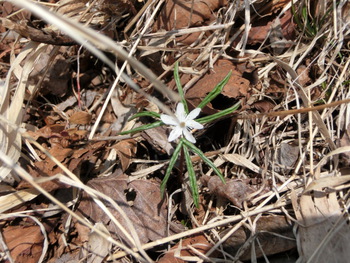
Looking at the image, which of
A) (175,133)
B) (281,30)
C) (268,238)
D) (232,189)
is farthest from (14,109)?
(281,30)

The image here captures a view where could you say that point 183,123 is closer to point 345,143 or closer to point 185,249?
point 185,249

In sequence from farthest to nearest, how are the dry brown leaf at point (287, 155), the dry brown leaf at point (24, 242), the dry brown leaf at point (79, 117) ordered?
the dry brown leaf at point (79, 117) → the dry brown leaf at point (287, 155) → the dry brown leaf at point (24, 242)

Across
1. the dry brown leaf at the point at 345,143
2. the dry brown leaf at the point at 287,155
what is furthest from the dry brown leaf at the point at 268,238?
the dry brown leaf at the point at 345,143

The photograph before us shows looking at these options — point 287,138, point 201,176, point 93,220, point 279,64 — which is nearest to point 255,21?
point 279,64

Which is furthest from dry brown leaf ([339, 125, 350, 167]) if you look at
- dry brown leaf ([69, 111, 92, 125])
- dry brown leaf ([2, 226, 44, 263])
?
dry brown leaf ([2, 226, 44, 263])

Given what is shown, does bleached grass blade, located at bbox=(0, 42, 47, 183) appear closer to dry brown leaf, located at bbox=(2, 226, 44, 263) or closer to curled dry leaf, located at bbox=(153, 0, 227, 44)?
dry brown leaf, located at bbox=(2, 226, 44, 263)

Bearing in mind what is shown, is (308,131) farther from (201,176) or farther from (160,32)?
(160,32)

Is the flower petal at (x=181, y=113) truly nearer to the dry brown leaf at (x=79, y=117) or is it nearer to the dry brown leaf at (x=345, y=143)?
the dry brown leaf at (x=79, y=117)

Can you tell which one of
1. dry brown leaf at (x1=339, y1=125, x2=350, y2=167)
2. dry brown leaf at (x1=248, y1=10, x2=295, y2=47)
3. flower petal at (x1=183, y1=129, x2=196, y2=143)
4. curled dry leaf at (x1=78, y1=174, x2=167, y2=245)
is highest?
dry brown leaf at (x1=248, y1=10, x2=295, y2=47)
